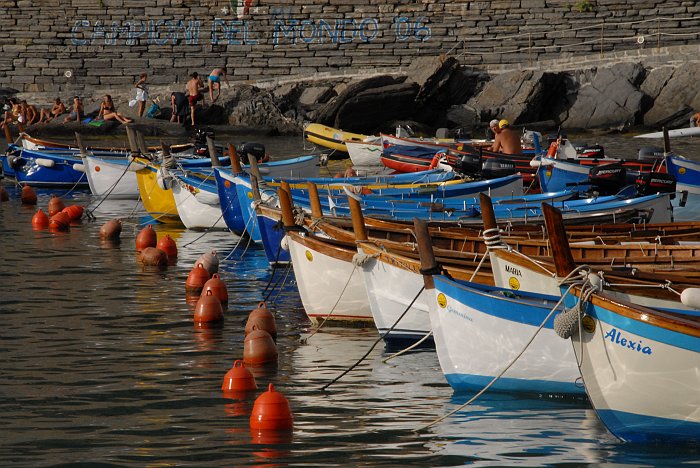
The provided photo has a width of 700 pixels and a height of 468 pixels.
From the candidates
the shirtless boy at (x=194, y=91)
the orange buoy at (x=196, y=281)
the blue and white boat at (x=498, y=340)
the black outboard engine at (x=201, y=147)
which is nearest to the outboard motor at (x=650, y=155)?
the black outboard engine at (x=201, y=147)

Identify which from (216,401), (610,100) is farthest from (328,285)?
(610,100)

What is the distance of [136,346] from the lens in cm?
1169

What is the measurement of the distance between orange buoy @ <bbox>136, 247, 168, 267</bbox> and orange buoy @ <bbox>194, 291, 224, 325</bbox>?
3.92m

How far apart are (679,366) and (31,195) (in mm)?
18426

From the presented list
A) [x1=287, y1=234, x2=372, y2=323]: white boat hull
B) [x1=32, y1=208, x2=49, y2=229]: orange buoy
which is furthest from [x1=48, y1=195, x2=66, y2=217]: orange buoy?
[x1=287, y1=234, x2=372, y2=323]: white boat hull

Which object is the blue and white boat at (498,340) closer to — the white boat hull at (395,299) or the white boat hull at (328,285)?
the white boat hull at (395,299)

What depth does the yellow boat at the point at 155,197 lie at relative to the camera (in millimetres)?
21719

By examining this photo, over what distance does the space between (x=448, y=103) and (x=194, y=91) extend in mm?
7680

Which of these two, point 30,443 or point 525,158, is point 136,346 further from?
point 525,158

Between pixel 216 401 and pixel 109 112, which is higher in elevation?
pixel 216 401

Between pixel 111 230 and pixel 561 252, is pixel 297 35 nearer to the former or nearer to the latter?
pixel 111 230

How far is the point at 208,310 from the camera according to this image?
12.6 meters

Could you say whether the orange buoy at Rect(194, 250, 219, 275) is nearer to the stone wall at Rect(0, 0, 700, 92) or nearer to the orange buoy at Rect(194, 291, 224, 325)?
the orange buoy at Rect(194, 291, 224, 325)

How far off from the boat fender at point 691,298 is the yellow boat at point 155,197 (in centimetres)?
1398
